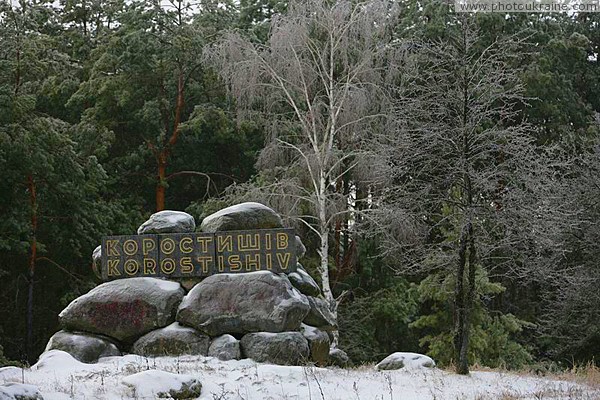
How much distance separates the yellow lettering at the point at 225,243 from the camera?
13406 mm

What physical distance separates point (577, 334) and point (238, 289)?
37.3ft

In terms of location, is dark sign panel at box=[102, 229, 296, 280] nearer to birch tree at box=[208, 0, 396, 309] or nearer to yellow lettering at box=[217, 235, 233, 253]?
yellow lettering at box=[217, 235, 233, 253]

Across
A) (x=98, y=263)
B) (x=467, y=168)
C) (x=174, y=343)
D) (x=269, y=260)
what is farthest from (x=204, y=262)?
(x=467, y=168)

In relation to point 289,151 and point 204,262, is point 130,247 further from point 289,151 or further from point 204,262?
point 289,151

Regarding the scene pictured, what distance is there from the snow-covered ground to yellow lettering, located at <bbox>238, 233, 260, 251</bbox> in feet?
6.33

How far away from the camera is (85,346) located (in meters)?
12.8

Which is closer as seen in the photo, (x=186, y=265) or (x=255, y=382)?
(x=255, y=382)

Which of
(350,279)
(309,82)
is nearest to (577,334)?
(350,279)

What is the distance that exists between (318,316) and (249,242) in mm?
1944

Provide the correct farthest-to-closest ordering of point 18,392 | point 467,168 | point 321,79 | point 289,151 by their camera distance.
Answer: point 289,151 < point 321,79 < point 467,168 < point 18,392

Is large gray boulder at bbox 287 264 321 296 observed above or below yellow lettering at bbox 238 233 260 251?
below

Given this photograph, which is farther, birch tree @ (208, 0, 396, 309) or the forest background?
birch tree @ (208, 0, 396, 309)

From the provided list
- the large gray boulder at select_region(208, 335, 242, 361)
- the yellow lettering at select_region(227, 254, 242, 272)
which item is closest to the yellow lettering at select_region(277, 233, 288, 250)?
the yellow lettering at select_region(227, 254, 242, 272)

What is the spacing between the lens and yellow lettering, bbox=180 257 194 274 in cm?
1352
